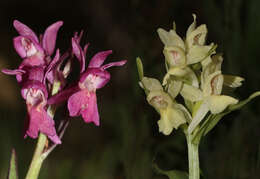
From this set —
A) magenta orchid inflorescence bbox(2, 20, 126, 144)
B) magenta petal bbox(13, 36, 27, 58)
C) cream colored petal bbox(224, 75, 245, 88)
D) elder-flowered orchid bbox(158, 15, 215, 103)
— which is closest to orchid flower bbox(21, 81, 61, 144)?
magenta orchid inflorescence bbox(2, 20, 126, 144)

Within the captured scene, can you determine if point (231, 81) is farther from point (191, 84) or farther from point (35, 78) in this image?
point (35, 78)

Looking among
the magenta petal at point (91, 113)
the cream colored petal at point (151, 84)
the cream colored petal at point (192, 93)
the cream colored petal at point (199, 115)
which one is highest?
the cream colored petal at point (151, 84)

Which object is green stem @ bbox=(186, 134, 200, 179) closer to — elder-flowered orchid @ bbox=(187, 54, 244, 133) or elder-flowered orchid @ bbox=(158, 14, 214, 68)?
elder-flowered orchid @ bbox=(187, 54, 244, 133)

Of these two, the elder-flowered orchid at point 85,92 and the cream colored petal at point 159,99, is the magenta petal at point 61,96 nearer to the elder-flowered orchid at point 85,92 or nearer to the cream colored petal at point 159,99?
the elder-flowered orchid at point 85,92

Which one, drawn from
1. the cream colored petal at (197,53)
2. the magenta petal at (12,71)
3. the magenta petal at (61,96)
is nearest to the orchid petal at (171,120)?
the cream colored petal at (197,53)

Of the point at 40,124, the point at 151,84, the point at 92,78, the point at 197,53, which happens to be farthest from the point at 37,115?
the point at 197,53
